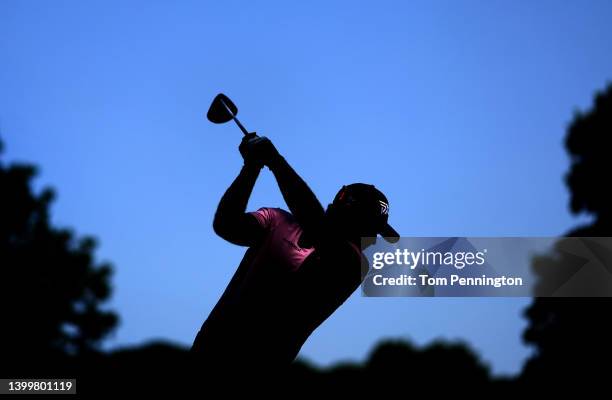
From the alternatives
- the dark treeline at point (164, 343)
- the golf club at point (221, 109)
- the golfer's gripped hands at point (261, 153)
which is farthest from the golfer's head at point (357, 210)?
the dark treeline at point (164, 343)

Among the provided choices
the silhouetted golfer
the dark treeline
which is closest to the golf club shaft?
the silhouetted golfer

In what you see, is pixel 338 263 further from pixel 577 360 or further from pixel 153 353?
pixel 153 353

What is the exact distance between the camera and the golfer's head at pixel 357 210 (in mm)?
5234

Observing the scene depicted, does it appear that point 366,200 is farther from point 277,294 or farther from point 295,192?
point 277,294

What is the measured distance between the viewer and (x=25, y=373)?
56219 mm

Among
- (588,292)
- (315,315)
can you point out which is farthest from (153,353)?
(315,315)

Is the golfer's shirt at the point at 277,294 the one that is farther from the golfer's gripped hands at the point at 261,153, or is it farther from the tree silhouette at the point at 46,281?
the tree silhouette at the point at 46,281

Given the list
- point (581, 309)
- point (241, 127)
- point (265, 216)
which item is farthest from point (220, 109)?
point (581, 309)

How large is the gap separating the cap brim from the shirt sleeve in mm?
731

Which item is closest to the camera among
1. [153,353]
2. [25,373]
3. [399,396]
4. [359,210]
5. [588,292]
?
[359,210]

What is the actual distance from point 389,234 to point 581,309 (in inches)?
1584

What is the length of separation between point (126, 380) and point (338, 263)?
1502 inches

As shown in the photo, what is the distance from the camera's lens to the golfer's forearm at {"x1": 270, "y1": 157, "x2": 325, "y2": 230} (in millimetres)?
4895

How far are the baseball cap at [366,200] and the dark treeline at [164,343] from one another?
37042 mm
